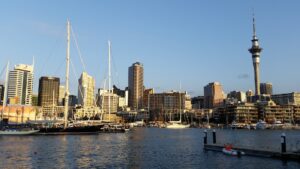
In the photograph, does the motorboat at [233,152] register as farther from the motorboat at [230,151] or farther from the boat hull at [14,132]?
the boat hull at [14,132]

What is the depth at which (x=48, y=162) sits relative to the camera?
51.2 meters

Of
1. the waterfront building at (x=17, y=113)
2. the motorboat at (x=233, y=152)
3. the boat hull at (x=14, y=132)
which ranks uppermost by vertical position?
the waterfront building at (x=17, y=113)

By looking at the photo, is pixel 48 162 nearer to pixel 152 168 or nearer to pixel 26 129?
pixel 152 168

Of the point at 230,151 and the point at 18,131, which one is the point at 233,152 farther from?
the point at 18,131

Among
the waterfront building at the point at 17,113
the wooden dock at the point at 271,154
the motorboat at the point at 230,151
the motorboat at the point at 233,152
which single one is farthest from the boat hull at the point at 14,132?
the wooden dock at the point at 271,154

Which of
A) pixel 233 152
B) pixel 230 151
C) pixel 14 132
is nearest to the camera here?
pixel 233 152

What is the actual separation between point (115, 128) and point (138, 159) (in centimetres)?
11160

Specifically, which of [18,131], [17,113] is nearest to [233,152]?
[18,131]

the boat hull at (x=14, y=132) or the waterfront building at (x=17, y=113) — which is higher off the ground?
the waterfront building at (x=17, y=113)

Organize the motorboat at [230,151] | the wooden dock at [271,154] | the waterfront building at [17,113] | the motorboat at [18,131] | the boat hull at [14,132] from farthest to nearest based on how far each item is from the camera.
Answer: the waterfront building at [17,113]
the motorboat at [18,131]
the boat hull at [14,132]
the motorboat at [230,151]
the wooden dock at [271,154]

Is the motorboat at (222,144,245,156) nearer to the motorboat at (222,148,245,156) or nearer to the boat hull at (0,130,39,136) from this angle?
the motorboat at (222,148,245,156)

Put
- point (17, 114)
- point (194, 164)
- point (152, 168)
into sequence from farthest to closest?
point (17, 114) → point (194, 164) → point (152, 168)

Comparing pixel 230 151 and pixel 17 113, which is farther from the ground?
pixel 17 113

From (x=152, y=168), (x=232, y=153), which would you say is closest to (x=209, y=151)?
(x=232, y=153)
